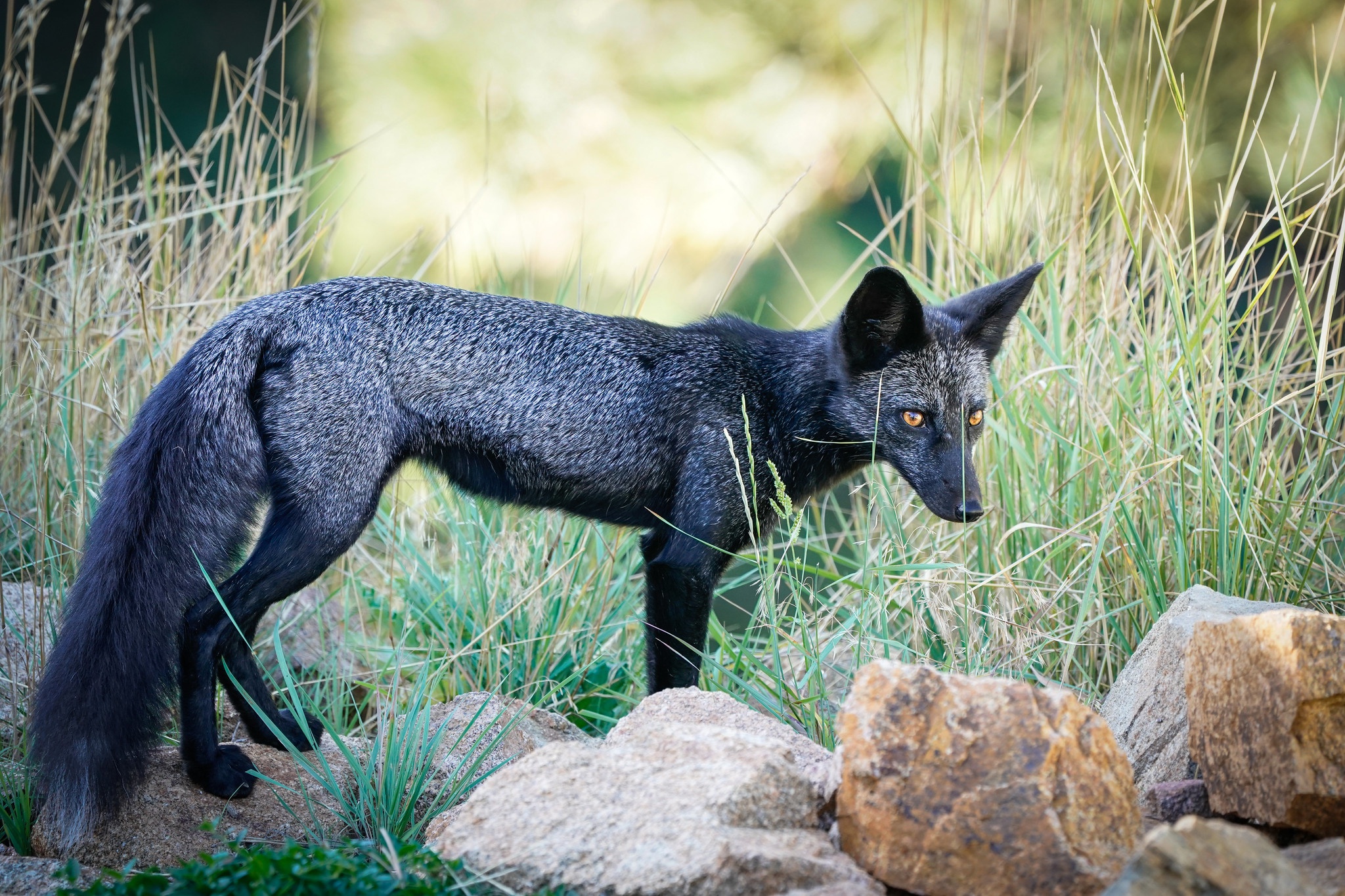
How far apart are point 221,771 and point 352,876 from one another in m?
1.04

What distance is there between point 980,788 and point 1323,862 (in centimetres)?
59

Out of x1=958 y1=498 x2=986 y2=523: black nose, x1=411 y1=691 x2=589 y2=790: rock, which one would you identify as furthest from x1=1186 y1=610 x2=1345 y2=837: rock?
x1=411 y1=691 x2=589 y2=790: rock

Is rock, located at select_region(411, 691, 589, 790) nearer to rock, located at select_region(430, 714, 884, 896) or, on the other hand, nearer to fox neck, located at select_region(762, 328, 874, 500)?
rock, located at select_region(430, 714, 884, 896)

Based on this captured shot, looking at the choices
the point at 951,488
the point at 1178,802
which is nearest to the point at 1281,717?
the point at 1178,802

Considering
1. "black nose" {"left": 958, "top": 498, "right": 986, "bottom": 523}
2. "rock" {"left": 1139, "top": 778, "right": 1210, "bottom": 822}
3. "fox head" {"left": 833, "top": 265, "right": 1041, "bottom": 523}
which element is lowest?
"rock" {"left": 1139, "top": 778, "right": 1210, "bottom": 822}

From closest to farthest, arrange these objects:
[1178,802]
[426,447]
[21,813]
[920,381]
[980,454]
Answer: [1178,802] → [21,813] → [426,447] → [920,381] → [980,454]

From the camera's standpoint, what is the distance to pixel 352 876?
1951 mm

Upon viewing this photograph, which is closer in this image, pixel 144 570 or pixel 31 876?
pixel 31 876

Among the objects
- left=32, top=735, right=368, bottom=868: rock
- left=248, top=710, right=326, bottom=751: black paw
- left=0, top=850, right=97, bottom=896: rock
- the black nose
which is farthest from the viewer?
the black nose

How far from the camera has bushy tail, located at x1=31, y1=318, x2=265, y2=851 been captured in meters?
2.50

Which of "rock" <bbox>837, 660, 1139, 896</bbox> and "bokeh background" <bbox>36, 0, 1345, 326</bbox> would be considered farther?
"bokeh background" <bbox>36, 0, 1345, 326</bbox>

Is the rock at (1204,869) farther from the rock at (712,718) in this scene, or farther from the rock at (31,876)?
the rock at (31,876)

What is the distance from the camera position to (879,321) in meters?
3.45

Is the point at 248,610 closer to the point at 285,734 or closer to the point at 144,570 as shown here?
the point at 144,570
